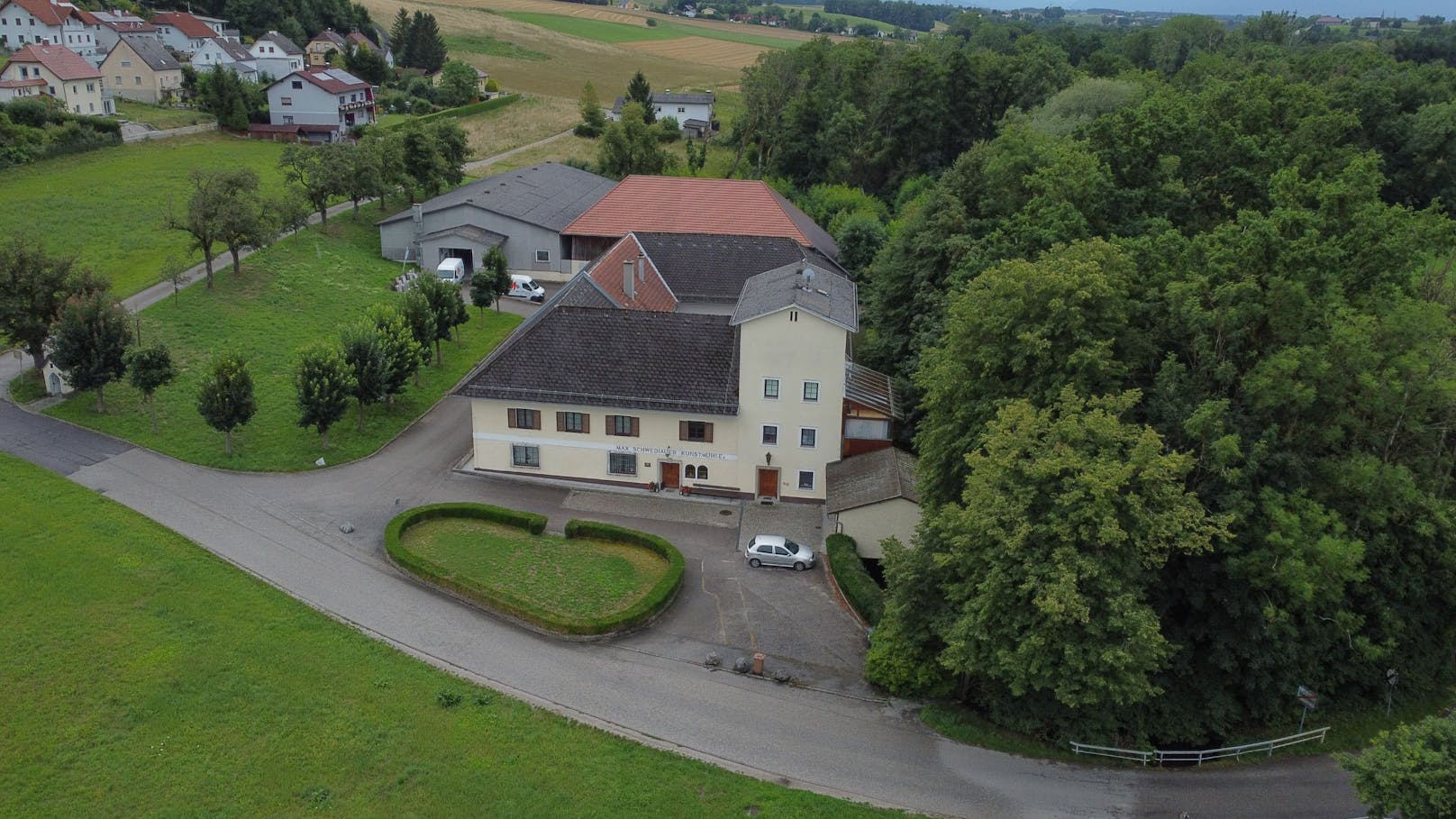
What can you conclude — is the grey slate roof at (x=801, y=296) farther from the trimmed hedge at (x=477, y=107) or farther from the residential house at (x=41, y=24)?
the residential house at (x=41, y=24)

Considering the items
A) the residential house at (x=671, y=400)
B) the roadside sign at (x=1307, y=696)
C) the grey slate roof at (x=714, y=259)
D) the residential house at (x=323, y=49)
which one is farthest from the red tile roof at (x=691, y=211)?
the residential house at (x=323, y=49)

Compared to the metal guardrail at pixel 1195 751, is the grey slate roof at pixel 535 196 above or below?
Result: above

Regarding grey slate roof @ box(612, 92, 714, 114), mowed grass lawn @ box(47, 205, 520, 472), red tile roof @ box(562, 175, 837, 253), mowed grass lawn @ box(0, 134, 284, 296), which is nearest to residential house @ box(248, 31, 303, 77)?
mowed grass lawn @ box(0, 134, 284, 296)

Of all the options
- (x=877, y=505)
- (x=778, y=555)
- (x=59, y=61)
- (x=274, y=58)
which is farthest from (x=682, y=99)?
(x=778, y=555)

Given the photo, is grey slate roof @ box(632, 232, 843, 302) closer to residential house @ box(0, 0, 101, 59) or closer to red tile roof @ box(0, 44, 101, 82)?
red tile roof @ box(0, 44, 101, 82)

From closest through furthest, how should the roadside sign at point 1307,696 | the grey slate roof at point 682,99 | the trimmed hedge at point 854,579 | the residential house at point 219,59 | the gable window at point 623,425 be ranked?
the roadside sign at point 1307,696 → the trimmed hedge at point 854,579 → the gable window at point 623,425 → the grey slate roof at point 682,99 → the residential house at point 219,59

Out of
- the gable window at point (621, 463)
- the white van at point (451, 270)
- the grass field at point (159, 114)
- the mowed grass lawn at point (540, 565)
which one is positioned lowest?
the mowed grass lawn at point (540, 565)

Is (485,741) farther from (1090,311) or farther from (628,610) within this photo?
(1090,311)

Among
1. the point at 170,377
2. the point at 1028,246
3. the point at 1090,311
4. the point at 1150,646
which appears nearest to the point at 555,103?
the point at 170,377
